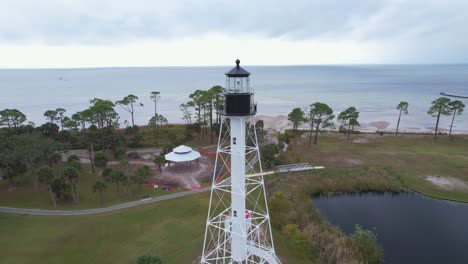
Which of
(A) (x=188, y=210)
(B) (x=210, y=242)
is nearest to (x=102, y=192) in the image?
(A) (x=188, y=210)

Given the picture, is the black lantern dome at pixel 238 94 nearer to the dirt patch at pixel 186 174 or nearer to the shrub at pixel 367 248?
the shrub at pixel 367 248

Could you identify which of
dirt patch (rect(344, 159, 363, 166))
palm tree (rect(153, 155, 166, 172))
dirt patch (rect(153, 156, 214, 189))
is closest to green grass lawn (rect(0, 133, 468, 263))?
dirt patch (rect(344, 159, 363, 166))

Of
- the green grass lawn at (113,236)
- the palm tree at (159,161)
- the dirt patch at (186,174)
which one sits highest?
the palm tree at (159,161)

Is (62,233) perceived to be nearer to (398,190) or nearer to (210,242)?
(210,242)

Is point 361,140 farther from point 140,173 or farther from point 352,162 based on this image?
point 140,173

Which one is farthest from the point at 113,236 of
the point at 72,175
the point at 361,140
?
the point at 361,140

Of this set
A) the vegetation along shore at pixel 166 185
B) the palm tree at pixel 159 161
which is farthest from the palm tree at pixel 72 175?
the palm tree at pixel 159 161

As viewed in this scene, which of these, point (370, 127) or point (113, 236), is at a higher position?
point (370, 127)
